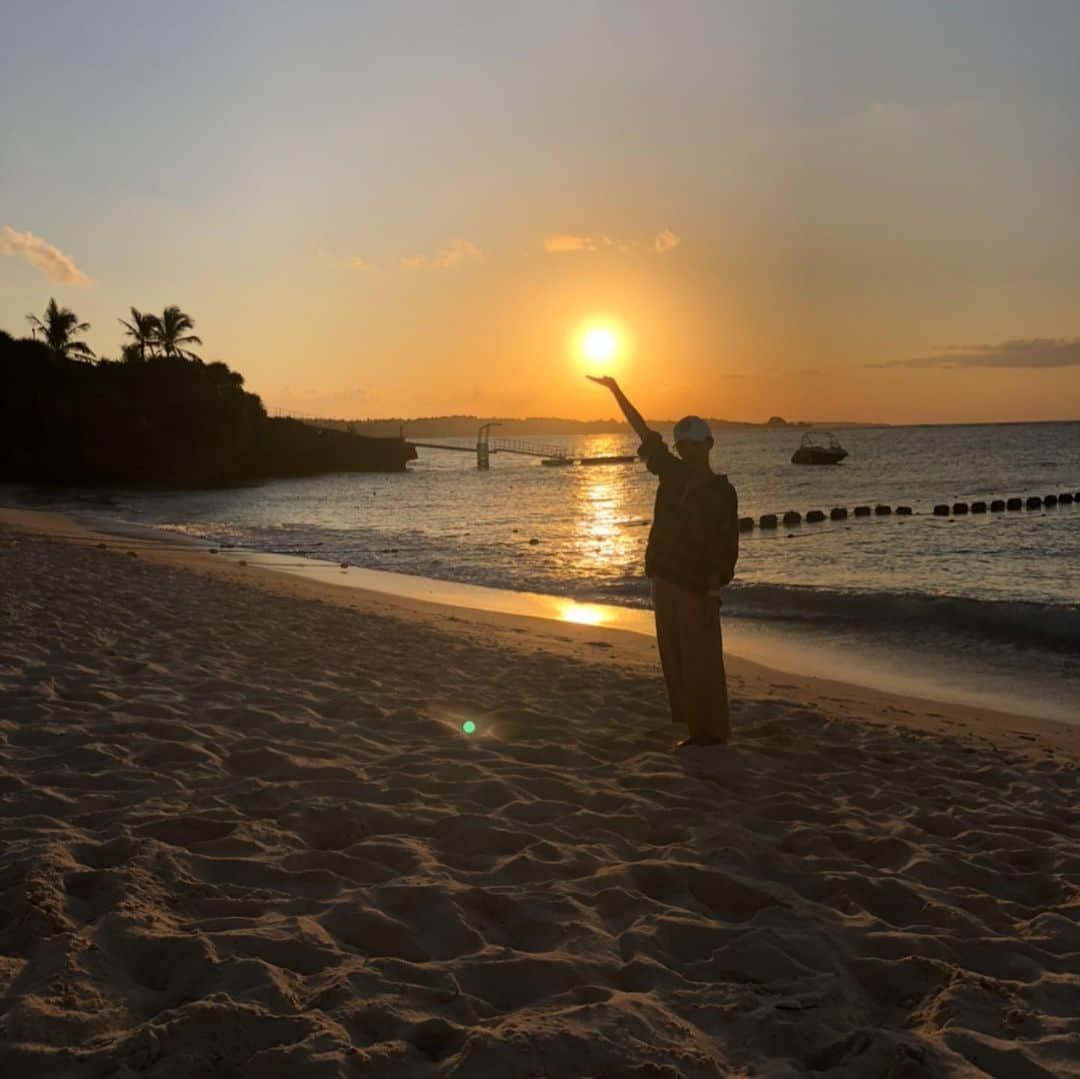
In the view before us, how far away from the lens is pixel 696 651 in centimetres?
597

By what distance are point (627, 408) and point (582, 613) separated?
30.2 ft

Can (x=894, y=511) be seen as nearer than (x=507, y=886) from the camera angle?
No

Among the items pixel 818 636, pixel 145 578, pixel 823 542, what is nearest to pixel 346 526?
pixel 823 542

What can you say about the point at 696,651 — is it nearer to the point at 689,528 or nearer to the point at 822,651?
the point at 689,528

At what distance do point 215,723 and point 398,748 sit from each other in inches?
48.6

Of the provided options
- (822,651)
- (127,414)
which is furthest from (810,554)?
(127,414)

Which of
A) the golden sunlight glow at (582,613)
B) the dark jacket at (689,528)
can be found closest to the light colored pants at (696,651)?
the dark jacket at (689,528)

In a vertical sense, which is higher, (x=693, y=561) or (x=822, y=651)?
(x=693, y=561)

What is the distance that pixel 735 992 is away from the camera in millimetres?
3129

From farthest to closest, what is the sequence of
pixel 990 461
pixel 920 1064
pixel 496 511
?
pixel 990 461
pixel 496 511
pixel 920 1064

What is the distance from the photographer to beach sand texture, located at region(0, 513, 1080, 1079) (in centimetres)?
277

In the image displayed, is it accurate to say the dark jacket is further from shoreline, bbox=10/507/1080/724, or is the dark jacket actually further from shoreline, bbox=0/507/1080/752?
shoreline, bbox=10/507/1080/724

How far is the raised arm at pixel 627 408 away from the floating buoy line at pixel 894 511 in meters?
25.2

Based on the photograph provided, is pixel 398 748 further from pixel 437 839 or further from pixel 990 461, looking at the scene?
pixel 990 461
